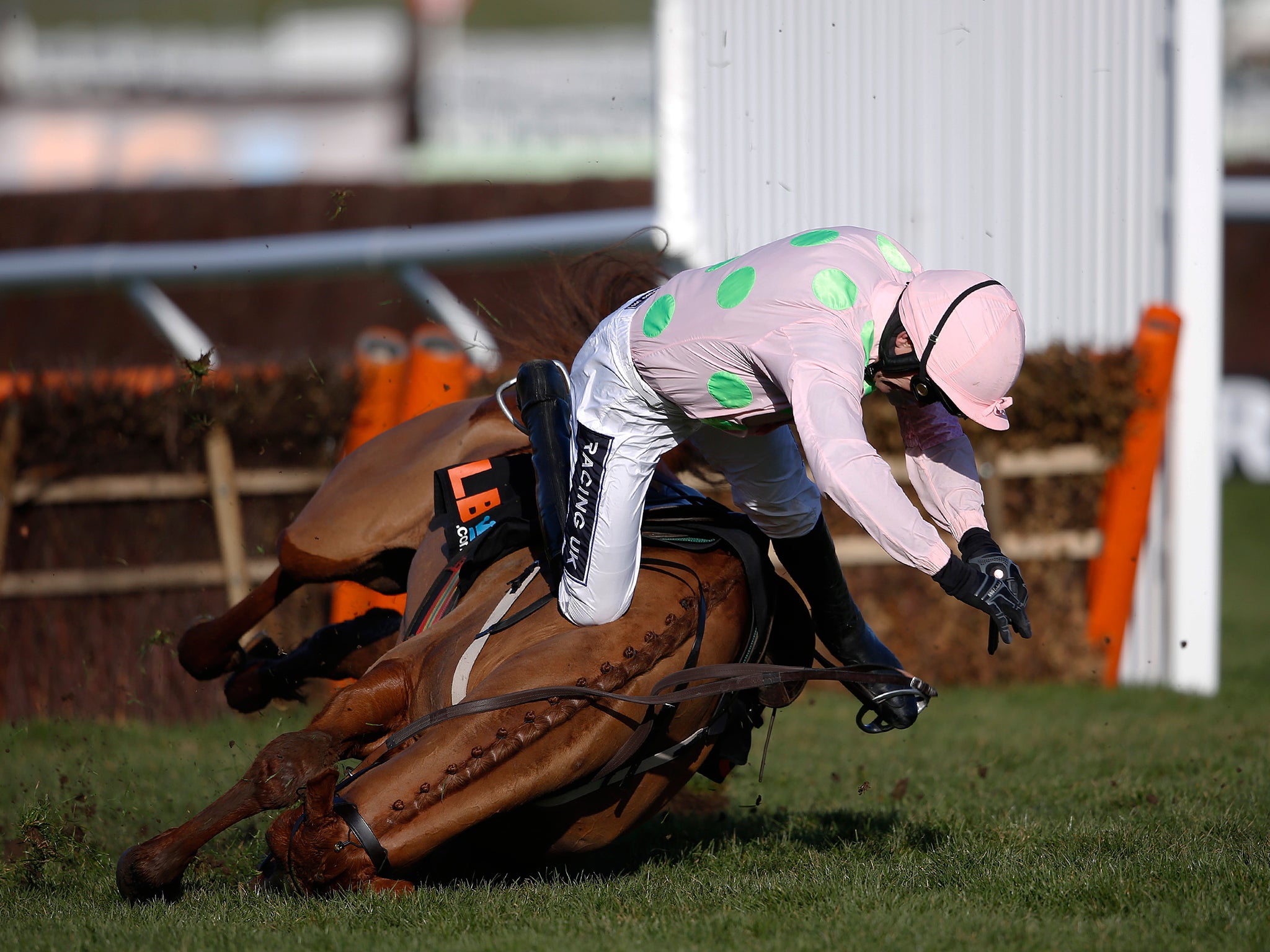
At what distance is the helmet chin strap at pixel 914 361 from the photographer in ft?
10.8

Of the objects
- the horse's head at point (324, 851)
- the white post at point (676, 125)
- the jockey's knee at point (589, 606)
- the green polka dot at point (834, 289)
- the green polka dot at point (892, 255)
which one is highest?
the white post at point (676, 125)

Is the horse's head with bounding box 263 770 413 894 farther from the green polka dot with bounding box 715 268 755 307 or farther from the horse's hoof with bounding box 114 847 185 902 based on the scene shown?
the green polka dot with bounding box 715 268 755 307

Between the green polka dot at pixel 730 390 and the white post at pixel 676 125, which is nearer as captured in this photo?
the green polka dot at pixel 730 390

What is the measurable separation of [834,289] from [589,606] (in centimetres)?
103

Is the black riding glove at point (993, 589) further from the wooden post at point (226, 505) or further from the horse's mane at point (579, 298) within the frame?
the wooden post at point (226, 505)

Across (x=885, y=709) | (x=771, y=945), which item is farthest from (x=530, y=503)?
(x=771, y=945)

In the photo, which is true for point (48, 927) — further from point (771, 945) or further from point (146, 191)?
point (146, 191)

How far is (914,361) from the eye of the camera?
3336 mm

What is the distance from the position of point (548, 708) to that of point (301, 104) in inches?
769

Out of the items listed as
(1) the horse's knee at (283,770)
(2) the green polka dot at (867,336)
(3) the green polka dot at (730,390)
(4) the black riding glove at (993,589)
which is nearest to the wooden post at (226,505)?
(1) the horse's knee at (283,770)

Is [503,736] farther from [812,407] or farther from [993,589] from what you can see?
[993,589]

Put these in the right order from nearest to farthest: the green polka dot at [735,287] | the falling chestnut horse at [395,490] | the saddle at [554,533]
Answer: the green polka dot at [735,287] → the saddle at [554,533] → the falling chestnut horse at [395,490]

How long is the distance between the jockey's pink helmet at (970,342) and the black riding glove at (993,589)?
33 cm

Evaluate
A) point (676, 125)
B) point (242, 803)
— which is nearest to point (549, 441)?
point (242, 803)
